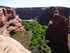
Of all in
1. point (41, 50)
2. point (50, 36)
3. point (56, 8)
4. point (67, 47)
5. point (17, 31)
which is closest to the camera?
point (41, 50)

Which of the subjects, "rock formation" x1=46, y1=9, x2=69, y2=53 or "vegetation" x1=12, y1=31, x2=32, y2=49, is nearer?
"rock formation" x1=46, y1=9, x2=69, y2=53

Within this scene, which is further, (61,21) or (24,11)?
(24,11)

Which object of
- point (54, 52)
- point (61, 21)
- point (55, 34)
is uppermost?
point (61, 21)

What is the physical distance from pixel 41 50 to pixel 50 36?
14289 mm

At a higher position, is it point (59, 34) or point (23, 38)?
point (59, 34)

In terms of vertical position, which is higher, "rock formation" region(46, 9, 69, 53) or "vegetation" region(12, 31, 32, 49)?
"rock formation" region(46, 9, 69, 53)

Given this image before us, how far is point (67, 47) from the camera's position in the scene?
53.5m

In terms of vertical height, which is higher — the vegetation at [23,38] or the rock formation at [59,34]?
the rock formation at [59,34]

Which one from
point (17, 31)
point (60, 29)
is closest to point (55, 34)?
point (60, 29)

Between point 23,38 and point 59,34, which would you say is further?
point 23,38

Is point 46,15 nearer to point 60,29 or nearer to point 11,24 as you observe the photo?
point 11,24

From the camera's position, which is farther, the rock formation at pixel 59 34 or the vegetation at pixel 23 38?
the vegetation at pixel 23 38

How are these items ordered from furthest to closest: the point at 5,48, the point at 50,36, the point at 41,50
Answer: the point at 50,36, the point at 41,50, the point at 5,48

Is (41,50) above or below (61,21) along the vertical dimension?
below
